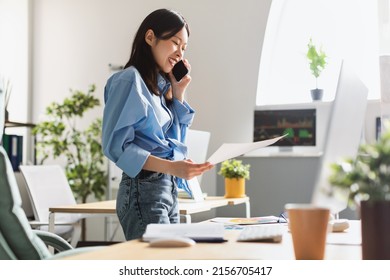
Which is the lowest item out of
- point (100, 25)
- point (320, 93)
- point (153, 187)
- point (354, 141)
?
point (153, 187)

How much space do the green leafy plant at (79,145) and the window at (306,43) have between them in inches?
57.1

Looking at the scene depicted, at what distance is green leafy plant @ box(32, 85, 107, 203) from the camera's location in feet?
15.0

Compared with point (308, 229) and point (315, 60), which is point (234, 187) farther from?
point (308, 229)

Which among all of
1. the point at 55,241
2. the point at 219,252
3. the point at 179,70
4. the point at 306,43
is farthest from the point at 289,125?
the point at 219,252

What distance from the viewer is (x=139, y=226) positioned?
1.49 metres

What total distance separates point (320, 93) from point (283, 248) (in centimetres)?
315

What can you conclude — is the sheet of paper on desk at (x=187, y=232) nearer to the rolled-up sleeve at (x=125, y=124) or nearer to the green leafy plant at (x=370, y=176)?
the rolled-up sleeve at (x=125, y=124)

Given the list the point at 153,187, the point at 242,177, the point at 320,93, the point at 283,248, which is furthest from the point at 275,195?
the point at 283,248

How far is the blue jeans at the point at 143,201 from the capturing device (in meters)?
1.49

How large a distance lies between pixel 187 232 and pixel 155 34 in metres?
0.70

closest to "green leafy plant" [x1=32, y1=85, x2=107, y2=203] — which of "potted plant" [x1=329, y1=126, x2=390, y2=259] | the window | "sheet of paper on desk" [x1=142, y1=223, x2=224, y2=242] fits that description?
the window

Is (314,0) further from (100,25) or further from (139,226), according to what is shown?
(139,226)

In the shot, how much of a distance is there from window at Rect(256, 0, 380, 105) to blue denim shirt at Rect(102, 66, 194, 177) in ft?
9.89

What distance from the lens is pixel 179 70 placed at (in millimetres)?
1863
